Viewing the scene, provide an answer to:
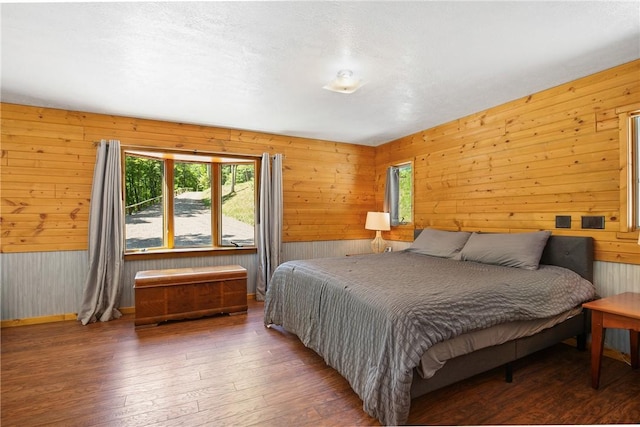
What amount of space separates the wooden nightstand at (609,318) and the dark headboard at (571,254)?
0.39 meters

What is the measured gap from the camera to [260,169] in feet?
14.9

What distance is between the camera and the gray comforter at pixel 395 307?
1.70 meters

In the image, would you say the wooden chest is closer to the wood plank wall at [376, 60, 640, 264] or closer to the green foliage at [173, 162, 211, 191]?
the green foliage at [173, 162, 211, 191]

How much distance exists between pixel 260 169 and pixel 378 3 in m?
3.07

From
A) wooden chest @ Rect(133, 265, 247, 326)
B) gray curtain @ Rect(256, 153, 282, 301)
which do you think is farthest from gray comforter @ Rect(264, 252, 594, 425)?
gray curtain @ Rect(256, 153, 282, 301)

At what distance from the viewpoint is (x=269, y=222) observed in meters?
4.41

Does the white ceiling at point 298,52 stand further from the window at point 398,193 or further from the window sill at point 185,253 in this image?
the window sill at point 185,253

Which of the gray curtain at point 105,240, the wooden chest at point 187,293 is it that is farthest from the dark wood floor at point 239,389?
the gray curtain at point 105,240

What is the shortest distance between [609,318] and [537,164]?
1.60 meters

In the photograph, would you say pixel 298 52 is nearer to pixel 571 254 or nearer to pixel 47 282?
pixel 571 254

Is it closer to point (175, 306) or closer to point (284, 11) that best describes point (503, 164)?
point (284, 11)

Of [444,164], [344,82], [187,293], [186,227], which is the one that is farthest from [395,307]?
[186,227]

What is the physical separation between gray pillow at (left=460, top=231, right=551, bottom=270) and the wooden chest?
105 inches

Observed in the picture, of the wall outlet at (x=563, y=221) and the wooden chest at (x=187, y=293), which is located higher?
the wall outlet at (x=563, y=221)
